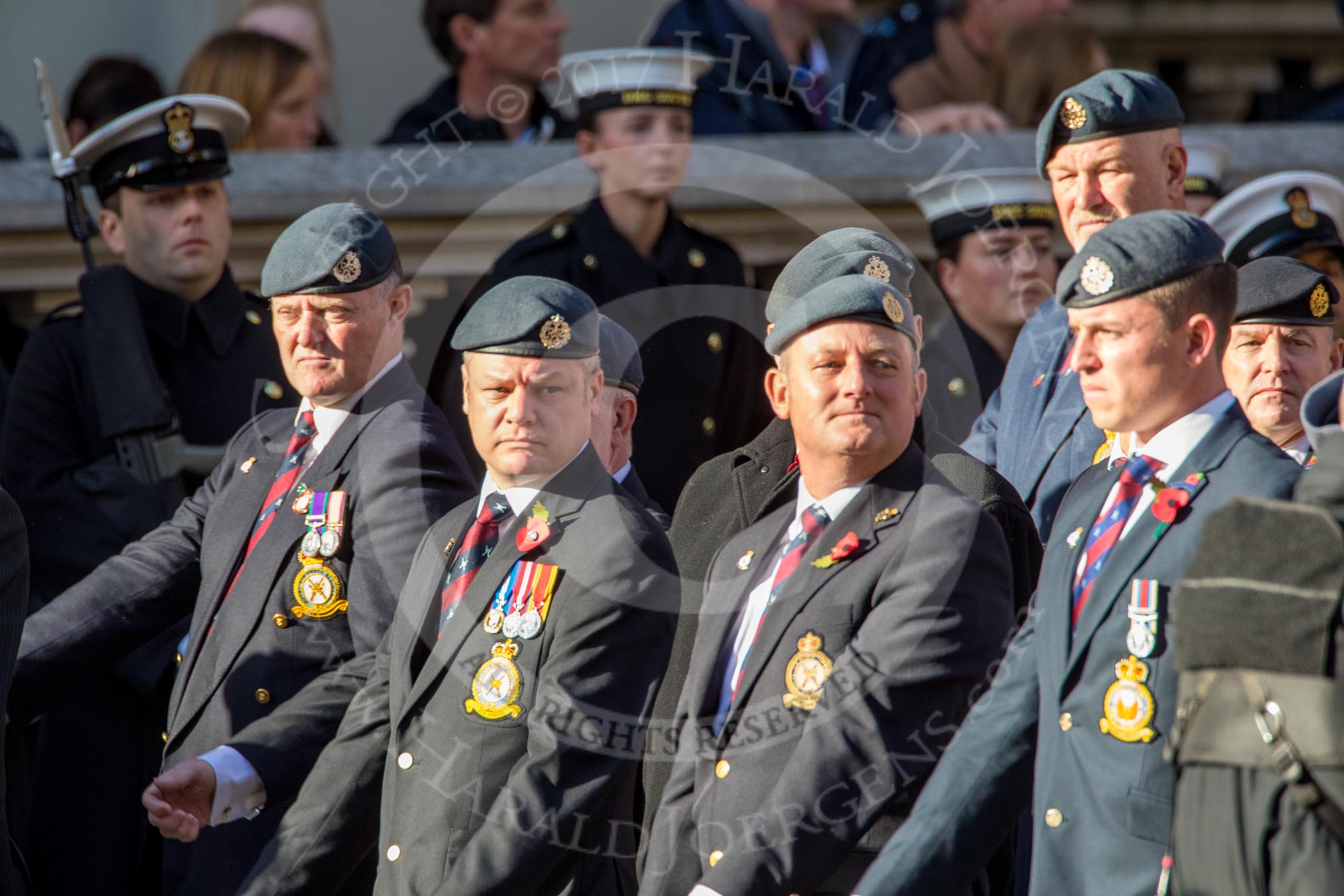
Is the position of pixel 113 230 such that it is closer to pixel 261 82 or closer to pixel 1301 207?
pixel 261 82

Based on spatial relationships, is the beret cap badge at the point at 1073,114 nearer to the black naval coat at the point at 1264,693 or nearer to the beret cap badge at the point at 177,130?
the black naval coat at the point at 1264,693

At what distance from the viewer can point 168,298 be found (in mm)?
5887

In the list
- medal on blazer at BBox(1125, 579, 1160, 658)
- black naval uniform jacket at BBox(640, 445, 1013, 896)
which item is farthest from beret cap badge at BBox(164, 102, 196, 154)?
medal on blazer at BBox(1125, 579, 1160, 658)

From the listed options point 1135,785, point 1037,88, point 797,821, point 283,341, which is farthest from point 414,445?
point 1037,88

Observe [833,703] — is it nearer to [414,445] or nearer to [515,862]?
[515,862]

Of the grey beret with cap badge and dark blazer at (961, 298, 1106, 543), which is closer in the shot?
the grey beret with cap badge

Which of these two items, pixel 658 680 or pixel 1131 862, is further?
pixel 658 680

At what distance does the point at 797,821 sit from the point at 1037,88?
12.6 ft

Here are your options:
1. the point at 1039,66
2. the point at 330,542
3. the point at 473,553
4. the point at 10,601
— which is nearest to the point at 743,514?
the point at 473,553

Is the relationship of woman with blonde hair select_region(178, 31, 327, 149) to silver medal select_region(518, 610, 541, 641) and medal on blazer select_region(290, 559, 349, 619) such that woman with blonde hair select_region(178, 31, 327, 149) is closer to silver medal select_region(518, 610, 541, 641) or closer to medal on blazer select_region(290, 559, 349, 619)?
medal on blazer select_region(290, 559, 349, 619)

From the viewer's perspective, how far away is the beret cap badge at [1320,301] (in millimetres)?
4531

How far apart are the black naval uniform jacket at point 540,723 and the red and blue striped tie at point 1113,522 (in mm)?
881

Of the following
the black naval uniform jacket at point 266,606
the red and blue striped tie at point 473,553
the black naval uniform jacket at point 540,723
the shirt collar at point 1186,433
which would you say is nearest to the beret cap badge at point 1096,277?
the shirt collar at point 1186,433

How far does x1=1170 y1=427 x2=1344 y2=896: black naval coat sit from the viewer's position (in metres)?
2.99
